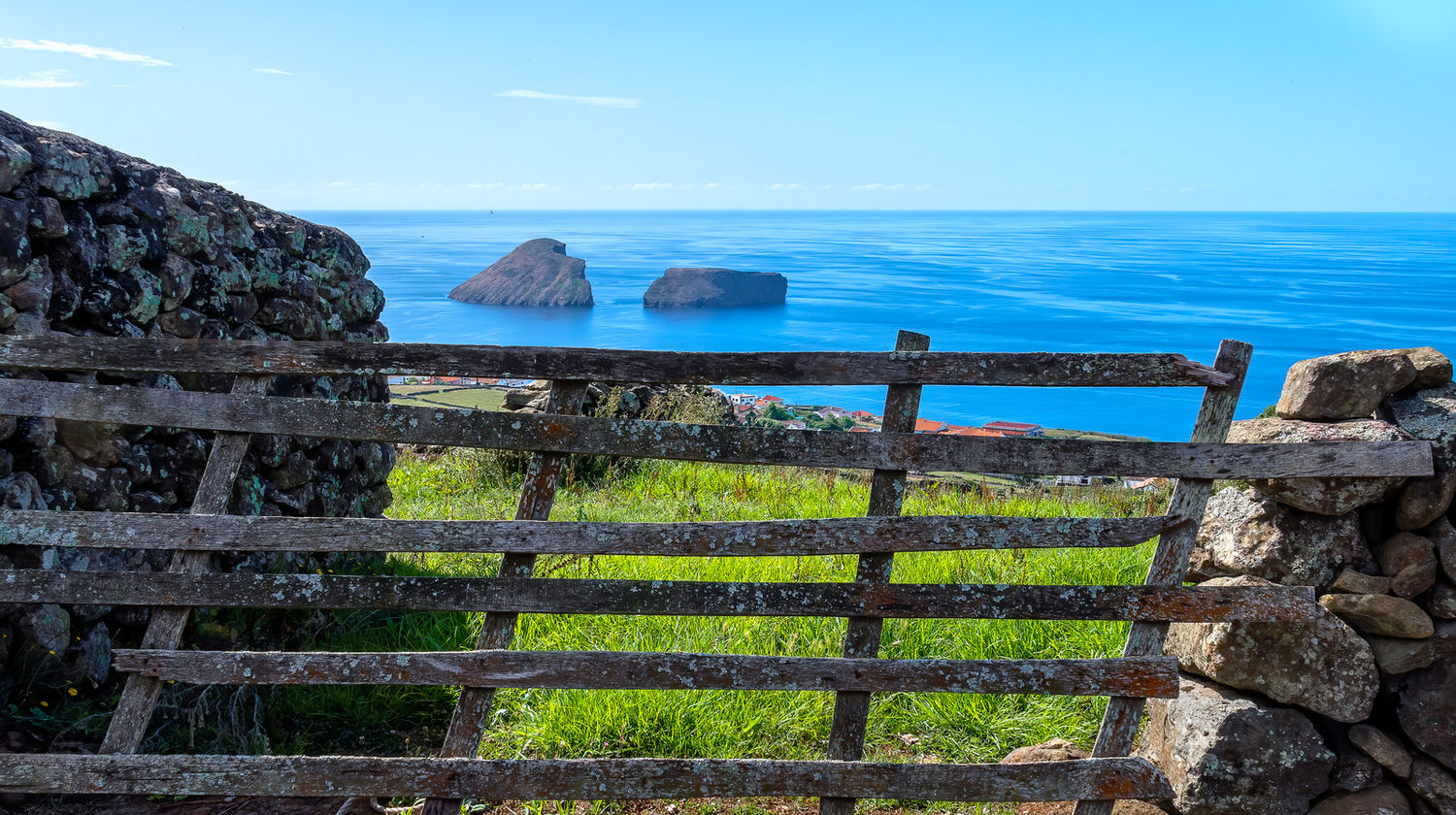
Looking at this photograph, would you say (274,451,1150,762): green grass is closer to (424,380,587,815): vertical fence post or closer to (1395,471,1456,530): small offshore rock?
(424,380,587,815): vertical fence post

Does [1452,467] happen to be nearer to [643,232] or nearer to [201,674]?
[201,674]

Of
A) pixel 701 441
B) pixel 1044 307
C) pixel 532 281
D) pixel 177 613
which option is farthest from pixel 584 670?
pixel 1044 307

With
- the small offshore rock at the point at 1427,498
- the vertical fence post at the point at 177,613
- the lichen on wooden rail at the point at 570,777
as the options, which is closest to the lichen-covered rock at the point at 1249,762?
the lichen on wooden rail at the point at 570,777

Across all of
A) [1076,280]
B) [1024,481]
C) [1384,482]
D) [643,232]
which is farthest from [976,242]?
[1384,482]

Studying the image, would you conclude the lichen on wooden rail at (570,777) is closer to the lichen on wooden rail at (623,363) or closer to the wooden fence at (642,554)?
the wooden fence at (642,554)

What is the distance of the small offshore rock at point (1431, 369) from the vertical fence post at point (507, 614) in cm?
367

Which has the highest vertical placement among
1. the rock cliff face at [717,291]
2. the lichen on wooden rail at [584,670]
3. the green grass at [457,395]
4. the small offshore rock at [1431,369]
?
the small offshore rock at [1431,369]

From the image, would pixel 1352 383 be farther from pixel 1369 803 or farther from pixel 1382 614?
pixel 1369 803

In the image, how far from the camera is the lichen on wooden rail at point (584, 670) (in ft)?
10.3

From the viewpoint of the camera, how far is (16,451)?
378cm

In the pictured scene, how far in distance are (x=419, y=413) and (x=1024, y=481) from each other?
29.0 ft

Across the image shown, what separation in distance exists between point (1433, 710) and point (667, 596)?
10.5ft

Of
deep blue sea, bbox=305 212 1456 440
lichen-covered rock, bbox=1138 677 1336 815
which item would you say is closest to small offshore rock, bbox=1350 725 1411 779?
lichen-covered rock, bbox=1138 677 1336 815

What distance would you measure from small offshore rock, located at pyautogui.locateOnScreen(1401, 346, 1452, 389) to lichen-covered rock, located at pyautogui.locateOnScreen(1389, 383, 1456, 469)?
0.03 meters
